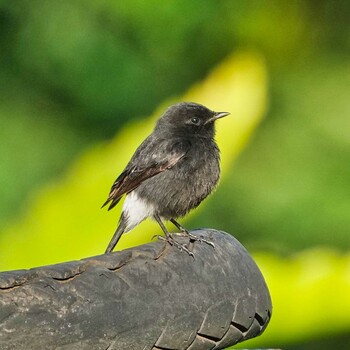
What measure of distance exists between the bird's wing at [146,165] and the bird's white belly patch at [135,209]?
3.6 inches

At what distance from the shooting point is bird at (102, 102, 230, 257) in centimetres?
417

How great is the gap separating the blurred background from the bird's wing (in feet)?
2.20

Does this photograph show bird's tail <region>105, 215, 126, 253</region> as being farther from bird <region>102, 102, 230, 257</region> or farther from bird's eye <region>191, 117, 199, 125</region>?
bird's eye <region>191, 117, 199, 125</region>

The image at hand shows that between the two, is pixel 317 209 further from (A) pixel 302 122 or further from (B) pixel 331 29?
(B) pixel 331 29

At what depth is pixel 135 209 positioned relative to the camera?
428 centimetres

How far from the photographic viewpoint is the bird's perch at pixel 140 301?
2420 millimetres

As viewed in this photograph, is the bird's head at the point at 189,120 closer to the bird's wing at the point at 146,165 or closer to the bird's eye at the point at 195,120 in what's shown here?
the bird's eye at the point at 195,120

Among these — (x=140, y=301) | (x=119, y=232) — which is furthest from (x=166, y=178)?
(x=140, y=301)

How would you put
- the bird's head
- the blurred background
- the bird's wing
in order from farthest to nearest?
the blurred background < the bird's head < the bird's wing

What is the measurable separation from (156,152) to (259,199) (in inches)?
47.0

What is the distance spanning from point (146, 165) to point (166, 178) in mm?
86

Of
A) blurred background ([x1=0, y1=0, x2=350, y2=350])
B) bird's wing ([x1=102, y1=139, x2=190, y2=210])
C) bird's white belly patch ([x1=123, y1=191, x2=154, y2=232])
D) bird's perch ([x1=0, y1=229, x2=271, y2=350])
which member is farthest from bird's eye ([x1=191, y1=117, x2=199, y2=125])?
bird's perch ([x1=0, y1=229, x2=271, y2=350])

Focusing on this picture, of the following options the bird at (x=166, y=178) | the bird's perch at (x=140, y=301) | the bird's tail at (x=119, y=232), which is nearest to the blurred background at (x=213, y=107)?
the bird's tail at (x=119, y=232)

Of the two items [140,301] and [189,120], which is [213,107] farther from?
[140,301]
